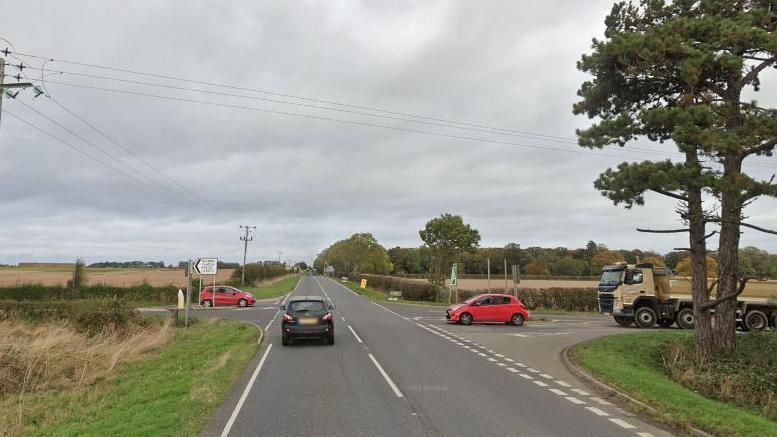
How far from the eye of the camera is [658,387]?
11.4 meters

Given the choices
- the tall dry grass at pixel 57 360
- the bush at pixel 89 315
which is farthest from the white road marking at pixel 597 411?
the bush at pixel 89 315

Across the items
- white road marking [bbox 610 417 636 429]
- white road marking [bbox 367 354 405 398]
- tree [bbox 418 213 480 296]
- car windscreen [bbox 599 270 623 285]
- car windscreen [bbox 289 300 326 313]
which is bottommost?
white road marking [bbox 367 354 405 398]

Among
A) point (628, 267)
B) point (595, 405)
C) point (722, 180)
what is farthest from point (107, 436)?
point (628, 267)

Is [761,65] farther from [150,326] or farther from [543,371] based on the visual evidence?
[150,326]

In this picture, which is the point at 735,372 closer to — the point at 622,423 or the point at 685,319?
the point at 622,423

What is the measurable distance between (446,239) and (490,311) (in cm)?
1886

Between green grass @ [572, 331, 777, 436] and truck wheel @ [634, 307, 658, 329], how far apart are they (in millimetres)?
7892

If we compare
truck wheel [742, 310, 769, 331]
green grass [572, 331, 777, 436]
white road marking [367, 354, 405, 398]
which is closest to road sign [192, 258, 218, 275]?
white road marking [367, 354, 405, 398]

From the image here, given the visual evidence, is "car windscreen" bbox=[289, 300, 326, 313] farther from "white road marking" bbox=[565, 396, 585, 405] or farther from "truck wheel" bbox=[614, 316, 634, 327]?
"truck wheel" bbox=[614, 316, 634, 327]

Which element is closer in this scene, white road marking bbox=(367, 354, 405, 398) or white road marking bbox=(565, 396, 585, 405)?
white road marking bbox=(565, 396, 585, 405)

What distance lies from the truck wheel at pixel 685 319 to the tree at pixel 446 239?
21.3 meters

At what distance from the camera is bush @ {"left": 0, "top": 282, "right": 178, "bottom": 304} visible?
41.8 metres

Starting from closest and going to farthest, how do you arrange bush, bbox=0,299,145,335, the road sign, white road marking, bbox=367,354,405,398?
white road marking, bbox=367,354,405,398 < bush, bbox=0,299,145,335 < the road sign

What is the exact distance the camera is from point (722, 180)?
14.6 m
